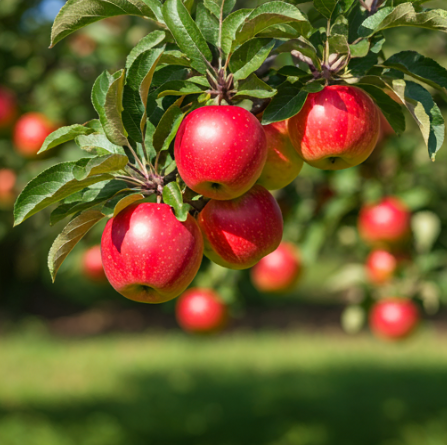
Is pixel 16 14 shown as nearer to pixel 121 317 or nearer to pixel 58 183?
pixel 58 183

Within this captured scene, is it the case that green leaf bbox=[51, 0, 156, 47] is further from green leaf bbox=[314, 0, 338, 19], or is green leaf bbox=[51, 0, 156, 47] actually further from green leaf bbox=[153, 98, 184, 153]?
green leaf bbox=[314, 0, 338, 19]

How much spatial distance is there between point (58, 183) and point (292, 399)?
16.3ft

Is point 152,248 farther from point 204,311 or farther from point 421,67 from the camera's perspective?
point 204,311

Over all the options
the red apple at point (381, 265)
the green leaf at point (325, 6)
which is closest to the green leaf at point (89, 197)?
the green leaf at point (325, 6)

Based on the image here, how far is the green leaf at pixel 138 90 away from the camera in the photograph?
0.83 m

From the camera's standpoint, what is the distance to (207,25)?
913 mm

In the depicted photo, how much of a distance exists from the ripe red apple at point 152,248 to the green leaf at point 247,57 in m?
0.23

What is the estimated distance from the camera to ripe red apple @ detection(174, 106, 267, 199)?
83 cm

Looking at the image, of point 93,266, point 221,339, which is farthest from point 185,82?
point 221,339

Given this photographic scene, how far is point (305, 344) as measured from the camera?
8047 millimetres

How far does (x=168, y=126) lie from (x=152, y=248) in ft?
0.63

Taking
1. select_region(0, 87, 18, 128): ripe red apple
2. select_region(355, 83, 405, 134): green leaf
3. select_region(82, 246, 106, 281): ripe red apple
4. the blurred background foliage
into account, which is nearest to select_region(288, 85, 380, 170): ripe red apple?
select_region(355, 83, 405, 134): green leaf

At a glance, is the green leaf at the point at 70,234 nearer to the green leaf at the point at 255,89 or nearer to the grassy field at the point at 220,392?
the green leaf at the point at 255,89

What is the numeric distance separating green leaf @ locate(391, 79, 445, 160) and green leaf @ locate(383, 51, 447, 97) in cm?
2
